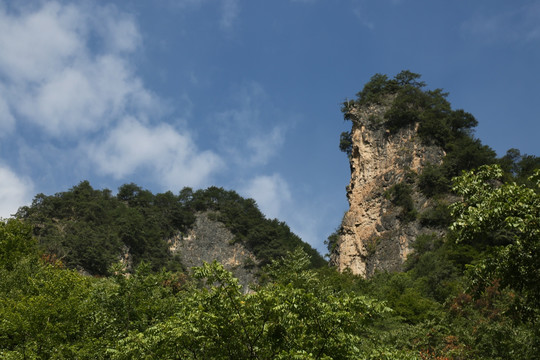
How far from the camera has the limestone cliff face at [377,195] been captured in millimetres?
56531

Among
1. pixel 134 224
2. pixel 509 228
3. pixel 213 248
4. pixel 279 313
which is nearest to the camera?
pixel 279 313

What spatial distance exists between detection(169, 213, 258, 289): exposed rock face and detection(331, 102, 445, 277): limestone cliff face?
19404 mm

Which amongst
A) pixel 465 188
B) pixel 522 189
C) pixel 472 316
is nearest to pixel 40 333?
pixel 465 188

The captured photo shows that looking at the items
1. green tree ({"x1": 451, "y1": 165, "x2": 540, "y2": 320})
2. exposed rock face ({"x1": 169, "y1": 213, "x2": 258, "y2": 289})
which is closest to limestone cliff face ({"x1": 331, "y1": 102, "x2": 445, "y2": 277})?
exposed rock face ({"x1": 169, "y1": 213, "x2": 258, "y2": 289})

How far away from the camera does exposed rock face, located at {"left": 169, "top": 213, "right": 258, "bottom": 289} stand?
78.4 meters

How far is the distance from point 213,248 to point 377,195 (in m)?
32.0

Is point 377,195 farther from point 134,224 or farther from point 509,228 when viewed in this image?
point 509,228

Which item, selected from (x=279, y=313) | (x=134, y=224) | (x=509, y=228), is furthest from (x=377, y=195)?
(x=279, y=313)

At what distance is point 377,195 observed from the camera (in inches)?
2461

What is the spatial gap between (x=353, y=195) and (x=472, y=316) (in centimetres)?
4143

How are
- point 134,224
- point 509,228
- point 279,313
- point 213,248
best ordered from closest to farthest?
1. point 279,313
2. point 509,228
3. point 134,224
4. point 213,248

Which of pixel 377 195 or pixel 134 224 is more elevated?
pixel 134 224

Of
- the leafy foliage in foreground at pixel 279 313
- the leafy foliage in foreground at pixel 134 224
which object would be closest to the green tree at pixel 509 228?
the leafy foliage in foreground at pixel 279 313

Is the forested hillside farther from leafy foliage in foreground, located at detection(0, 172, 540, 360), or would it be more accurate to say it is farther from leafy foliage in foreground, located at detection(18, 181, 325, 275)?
leafy foliage in foreground, located at detection(18, 181, 325, 275)
